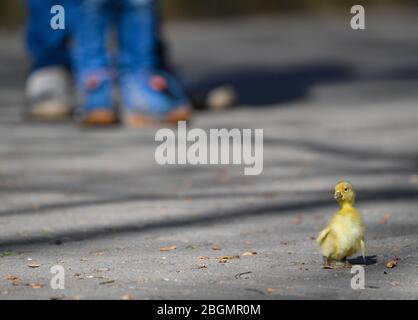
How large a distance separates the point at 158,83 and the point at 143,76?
0.12 metres

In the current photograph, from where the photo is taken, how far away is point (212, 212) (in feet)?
18.4

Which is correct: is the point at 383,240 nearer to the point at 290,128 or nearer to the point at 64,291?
the point at 64,291

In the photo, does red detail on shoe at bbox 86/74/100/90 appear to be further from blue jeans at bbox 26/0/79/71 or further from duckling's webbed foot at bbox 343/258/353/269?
duckling's webbed foot at bbox 343/258/353/269

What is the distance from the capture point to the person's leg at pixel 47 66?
8977 millimetres

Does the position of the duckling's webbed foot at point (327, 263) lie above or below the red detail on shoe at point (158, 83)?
below

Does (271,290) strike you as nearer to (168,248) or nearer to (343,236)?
(343,236)

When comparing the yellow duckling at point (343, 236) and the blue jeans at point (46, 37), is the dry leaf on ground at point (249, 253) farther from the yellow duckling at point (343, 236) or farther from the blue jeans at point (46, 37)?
the blue jeans at point (46, 37)

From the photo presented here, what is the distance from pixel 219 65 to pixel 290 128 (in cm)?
413

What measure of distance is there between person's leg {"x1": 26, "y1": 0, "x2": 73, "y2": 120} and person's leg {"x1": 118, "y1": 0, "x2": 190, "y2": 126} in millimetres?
658

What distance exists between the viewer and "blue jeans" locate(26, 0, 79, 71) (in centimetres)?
912

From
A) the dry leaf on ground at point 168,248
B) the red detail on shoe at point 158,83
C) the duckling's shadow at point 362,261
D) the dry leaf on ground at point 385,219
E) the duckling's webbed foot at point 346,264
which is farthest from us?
the red detail on shoe at point 158,83

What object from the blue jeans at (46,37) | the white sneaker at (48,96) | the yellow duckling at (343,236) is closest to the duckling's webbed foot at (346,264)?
the yellow duckling at (343,236)

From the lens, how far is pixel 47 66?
9.28 metres

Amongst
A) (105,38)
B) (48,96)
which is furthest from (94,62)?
(48,96)
